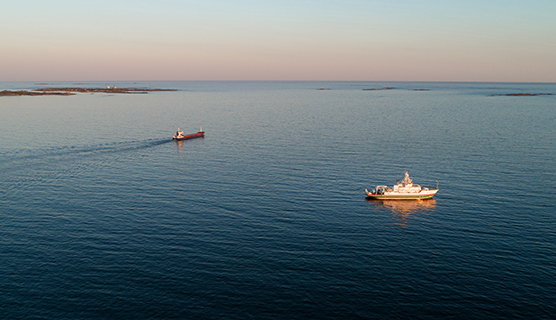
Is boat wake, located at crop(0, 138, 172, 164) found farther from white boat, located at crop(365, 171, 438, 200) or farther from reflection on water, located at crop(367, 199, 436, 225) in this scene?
reflection on water, located at crop(367, 199, 436, 225)

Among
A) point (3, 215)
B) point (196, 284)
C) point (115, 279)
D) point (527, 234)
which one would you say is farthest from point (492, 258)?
point (3, 215)

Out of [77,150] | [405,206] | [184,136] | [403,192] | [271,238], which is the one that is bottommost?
[271,238]

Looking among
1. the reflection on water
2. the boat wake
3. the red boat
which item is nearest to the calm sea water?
the reflection on water

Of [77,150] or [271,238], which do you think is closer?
[271,238]

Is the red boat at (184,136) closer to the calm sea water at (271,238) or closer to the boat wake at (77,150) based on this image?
the boat wake at (77,150)

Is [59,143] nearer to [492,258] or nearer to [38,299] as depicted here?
[38,299]

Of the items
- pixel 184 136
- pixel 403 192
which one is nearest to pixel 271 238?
pixel 403 192

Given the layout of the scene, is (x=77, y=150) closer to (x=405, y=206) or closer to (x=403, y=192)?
(x=403, y=192)
